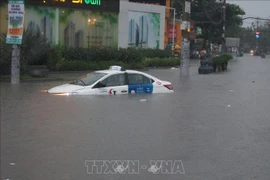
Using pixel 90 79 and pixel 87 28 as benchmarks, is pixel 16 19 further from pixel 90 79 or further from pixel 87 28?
pixel 87 28

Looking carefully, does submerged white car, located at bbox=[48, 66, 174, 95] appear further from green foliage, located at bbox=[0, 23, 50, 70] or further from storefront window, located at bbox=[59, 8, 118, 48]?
storefront window, located at bbox=[59, 8, 118, 48]

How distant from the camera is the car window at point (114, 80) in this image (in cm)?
1677

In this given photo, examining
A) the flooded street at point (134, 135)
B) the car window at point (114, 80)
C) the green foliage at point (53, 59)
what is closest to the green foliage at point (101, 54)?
the green foliage at point (53, 59)

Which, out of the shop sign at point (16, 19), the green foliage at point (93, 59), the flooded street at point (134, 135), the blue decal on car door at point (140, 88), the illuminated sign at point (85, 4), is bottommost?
the flooded street at point (134, 135)

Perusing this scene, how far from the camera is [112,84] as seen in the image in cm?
1684

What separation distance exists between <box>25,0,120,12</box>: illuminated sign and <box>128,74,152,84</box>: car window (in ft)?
61.8

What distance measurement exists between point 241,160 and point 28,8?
1129 inches

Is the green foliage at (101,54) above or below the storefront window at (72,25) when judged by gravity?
below

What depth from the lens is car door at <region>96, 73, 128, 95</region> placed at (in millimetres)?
16641

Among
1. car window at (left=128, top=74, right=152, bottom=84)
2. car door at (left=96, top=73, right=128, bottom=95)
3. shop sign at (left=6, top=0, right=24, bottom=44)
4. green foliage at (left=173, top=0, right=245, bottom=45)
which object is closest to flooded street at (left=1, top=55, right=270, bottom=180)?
car door at (left=96, top=73, right=128, bottom=95)

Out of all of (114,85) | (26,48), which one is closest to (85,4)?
(26,48)

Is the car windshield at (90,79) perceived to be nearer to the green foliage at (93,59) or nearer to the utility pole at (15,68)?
the utility pole at (15,68)

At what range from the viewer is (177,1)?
7419 centimetres

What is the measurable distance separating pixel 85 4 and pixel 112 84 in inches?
856
